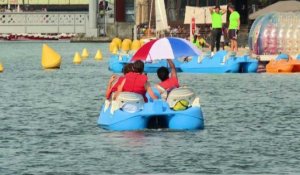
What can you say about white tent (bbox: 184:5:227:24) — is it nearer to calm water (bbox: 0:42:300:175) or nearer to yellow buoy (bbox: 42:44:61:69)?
yellow buoy (bbox: 42:44:61:69)

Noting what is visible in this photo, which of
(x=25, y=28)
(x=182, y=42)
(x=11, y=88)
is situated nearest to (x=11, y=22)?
Result: (x=25, y=28)

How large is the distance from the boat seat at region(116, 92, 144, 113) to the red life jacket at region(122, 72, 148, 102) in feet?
1.78

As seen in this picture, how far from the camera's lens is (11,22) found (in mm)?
174875

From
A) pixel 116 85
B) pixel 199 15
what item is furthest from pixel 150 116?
pixel 199 15

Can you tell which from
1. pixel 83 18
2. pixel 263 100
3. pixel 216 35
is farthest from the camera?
pixel 83 18

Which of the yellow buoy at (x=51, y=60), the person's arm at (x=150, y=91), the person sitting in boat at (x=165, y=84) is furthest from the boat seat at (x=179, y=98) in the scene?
the yellow buoy at (x=51, y=60)

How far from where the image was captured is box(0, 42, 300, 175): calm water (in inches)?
858

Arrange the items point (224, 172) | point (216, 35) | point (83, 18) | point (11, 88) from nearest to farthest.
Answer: point (224, 172) → point (11, 88) → point (216, 35) → point (83, 18)

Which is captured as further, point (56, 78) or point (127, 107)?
point (56, 78)

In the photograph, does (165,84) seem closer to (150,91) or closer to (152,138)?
(150,91)

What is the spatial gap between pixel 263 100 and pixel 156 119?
10.7 metres

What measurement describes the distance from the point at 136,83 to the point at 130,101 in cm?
87

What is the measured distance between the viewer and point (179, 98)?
85.7ft

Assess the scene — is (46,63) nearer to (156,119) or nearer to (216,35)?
(216,35)
